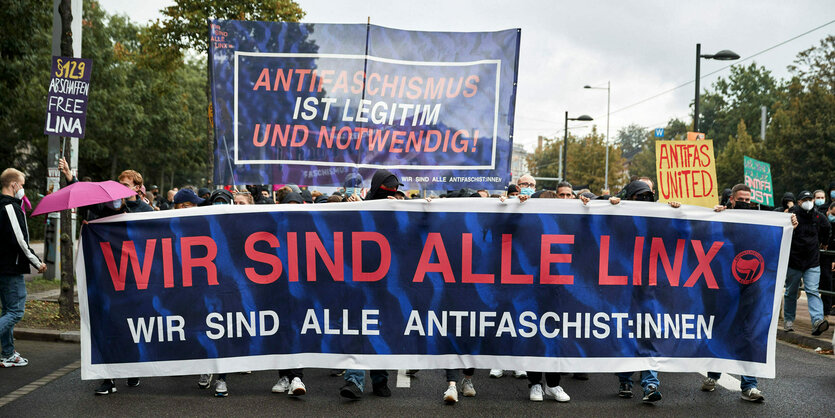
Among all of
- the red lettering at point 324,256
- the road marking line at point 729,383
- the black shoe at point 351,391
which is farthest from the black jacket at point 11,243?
the road marking line at point 729,383

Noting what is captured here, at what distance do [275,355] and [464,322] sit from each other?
1548 mm

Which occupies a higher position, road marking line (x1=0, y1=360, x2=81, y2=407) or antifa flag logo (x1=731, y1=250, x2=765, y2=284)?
antifa flag logo (x1=731, y1=250, x2=765, y2=284)

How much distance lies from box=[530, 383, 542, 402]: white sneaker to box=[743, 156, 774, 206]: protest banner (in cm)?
873

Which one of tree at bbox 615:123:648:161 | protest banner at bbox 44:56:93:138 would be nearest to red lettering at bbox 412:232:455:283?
protest banner at bbox 44:56:93:138

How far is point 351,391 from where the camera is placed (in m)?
5.89

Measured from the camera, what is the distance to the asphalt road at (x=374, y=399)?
5602 mm

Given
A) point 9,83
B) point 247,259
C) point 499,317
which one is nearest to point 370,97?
point 247,259

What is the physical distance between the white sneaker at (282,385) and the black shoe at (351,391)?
57 cm

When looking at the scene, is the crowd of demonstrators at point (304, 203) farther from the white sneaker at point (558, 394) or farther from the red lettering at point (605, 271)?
the red lettering at point (605, 271)

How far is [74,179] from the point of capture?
677cm

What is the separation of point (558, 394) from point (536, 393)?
0.59 ft

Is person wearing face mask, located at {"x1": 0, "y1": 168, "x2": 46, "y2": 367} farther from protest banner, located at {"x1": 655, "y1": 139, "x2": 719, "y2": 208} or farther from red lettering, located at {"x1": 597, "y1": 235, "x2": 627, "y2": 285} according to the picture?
protest banner, located at {"x1": 655, "y1": 139, "x2": 719, "y2": 208}

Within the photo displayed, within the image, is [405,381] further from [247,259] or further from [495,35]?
[495,35]

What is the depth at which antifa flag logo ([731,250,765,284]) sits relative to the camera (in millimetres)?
6223
